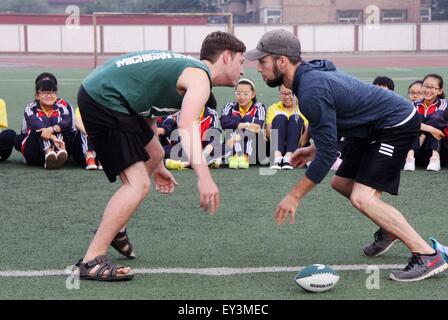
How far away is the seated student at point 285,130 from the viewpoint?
31.6 feet

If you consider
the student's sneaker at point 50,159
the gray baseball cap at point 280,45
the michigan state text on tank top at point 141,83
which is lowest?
the student's sneaker at point 50,159

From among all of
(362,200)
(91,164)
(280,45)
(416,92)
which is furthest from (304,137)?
(280,45)

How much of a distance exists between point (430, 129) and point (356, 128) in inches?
173

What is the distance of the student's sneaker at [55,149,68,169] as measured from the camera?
9516 millimetres

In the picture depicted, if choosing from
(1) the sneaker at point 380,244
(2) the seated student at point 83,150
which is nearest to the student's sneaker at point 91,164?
(2) the seated student at point 83,150

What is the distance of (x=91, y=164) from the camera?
9.56m

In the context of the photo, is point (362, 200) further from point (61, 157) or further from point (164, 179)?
point (61, 157)

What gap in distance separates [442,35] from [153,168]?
4900 centimetres

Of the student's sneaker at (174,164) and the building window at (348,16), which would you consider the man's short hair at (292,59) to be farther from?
the building window at (348,16)

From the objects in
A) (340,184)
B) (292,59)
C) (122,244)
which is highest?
(292,59)

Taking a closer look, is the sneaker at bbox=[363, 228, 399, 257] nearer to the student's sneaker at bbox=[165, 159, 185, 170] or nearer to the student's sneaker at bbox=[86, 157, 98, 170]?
the student's sneaker at bbox=[165, 159, 185, 170]

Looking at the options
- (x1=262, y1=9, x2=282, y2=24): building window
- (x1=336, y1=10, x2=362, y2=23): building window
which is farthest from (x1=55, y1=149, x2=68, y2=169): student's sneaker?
(x1=336, y1=10, x2=362, y2=23): building window

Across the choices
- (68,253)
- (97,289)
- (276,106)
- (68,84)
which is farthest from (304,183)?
(68,84)

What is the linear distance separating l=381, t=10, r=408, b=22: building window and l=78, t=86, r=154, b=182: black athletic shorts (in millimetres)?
56724
